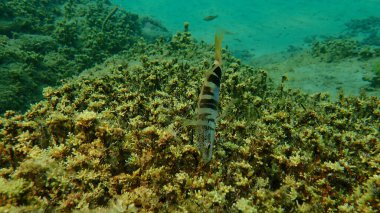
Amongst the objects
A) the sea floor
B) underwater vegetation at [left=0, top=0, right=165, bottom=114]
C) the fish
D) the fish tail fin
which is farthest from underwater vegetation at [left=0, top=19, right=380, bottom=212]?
the sea floor

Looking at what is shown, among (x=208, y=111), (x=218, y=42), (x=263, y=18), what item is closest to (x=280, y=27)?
(x=263, y=18)

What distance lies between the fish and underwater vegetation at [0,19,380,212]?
0.49 feet

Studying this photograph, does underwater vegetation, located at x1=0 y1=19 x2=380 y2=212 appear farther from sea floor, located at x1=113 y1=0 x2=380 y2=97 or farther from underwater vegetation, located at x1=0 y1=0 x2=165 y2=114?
sea floor, located at x1=113 y1=0 x2=380 y2=97

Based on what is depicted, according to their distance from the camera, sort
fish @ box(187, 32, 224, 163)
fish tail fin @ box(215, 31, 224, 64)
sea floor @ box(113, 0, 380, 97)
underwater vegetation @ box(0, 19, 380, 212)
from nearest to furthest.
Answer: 1. underwater vegetation @ box(0, 19, 380, 212)
2. fish tail fin @ box(215, 31, 224, 64)
3. fish @ box(187, 32, 224, 163)
4. sea floor @ box(113, 0, 380, 97)

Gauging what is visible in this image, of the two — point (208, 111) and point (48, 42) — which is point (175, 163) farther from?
point (48, 42)

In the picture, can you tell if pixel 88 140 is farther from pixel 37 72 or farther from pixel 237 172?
pixel 37 72

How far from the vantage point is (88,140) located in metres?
2.89

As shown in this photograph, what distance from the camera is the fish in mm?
2471

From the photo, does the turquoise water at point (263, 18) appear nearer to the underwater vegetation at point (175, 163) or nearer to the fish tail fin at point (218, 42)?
the underwater vegetation at point (175, 163)

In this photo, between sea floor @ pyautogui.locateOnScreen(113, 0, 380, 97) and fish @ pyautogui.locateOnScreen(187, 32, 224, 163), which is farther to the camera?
sea floor @ pyautogui.locateOnScreen(113, 0, 380, 97)

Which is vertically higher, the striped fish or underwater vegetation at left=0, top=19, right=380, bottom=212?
the striped fish

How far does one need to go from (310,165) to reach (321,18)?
113 feet

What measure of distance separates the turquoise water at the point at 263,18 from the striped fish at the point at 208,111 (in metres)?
22.4

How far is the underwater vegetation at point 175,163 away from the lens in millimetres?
2256
